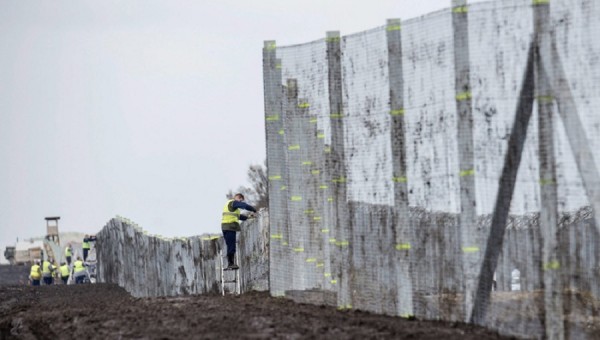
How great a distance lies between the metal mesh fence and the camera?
14.5 metres

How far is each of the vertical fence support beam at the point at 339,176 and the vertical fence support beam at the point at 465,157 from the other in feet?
10.6

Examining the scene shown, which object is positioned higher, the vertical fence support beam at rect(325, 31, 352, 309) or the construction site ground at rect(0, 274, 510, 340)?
the vertical fence support beam at rect(325, 31, 352, 309)

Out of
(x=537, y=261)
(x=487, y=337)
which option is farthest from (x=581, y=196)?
(x=487, y=337)

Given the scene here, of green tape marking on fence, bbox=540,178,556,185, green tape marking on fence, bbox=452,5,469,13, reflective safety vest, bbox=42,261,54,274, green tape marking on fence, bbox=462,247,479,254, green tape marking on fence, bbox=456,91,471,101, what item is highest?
green tape marking on fence, bbox=452,5,469,13

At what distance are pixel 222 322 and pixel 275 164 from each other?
17.5ft

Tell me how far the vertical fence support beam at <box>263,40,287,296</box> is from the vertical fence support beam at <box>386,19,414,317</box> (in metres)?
4.30

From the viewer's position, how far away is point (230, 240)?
2784cm

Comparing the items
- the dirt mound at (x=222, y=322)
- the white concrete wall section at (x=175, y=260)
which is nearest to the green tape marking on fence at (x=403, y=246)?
the dirt mound at (x=222, y=322)

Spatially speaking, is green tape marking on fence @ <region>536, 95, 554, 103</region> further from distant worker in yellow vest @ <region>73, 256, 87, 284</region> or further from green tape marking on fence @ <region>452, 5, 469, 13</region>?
distant worker in yellow vest @ <region>73, 256, 87, 284</region>

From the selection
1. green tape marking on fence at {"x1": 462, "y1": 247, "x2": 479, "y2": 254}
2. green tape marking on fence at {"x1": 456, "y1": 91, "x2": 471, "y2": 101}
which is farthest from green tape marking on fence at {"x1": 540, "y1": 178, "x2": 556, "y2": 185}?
green tape marking on fence at {"x1": 456, "y1": 91, "x2": 471, "y2": 101}

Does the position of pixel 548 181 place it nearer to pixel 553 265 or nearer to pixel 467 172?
pixel 553 265

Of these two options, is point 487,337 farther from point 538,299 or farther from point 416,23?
point 416,23

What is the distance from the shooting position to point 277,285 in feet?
71.7

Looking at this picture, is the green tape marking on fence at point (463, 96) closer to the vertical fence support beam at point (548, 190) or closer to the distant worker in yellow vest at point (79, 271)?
the vertical fence support beam at point (548, 190)
